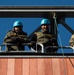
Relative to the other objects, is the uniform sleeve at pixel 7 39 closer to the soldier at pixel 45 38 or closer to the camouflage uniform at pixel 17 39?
the camouflage uniform at pixel 17 39

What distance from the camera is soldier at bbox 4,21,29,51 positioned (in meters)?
9.66

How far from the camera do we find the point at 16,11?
11070mm

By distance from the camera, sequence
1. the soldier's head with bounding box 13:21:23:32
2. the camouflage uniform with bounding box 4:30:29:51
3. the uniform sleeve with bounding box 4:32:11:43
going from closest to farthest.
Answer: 1. the camouflage uniform with bounding box 4:30:29:51
2. the uniform sleeve with bounding box 4:32:11:43
3. the soldier's head with bounding box 13:21:23:32

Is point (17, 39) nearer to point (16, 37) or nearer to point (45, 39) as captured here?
point (16, 37)

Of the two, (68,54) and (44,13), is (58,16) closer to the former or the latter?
(44,13)

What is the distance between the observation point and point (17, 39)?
968 cm

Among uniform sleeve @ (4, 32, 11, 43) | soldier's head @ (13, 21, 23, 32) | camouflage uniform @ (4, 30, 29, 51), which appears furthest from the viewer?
soldier's head @ (13, 21, 23, 32)

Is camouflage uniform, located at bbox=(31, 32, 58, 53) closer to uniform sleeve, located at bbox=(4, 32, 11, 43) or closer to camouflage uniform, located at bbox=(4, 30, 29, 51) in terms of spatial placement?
camouflage uniform, located at bbox=(4, 30, 29, 51)

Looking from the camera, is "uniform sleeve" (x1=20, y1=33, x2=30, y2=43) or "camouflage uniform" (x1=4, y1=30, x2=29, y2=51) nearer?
"camouflage uniform" (x1=4, y1=30, x2=29, y2=51)

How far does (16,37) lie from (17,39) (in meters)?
0.05

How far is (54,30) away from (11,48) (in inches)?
65.9

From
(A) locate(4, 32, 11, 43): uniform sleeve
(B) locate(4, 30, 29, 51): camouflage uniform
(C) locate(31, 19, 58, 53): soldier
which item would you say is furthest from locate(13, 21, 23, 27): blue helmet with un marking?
(C) locate(31, 19, 58, 53): soldier

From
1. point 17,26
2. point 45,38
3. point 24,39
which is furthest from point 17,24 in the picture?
point 45,38

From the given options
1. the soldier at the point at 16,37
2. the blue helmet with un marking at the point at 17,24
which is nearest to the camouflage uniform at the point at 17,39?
the soldier at the point at 16,37
